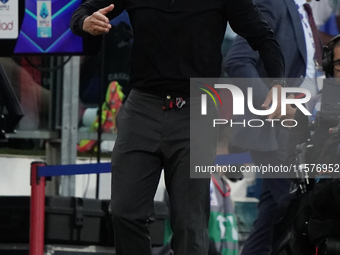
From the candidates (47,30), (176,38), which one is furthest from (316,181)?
(47,30)

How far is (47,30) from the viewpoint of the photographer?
4832 mm

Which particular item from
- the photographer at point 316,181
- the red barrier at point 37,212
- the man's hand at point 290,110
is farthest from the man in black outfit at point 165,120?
the red barrier at point 37,212

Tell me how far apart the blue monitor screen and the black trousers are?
1567 millimetres

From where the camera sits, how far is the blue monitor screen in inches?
189

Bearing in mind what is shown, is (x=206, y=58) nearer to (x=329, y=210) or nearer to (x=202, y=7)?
(x=202, y=7)

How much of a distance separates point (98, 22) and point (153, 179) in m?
0.69

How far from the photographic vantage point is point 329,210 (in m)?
3.80

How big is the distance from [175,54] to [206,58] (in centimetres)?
13

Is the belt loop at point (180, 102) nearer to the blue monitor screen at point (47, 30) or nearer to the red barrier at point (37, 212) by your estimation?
the red barrier at point (37, 212)

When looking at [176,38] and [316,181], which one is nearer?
[176,38]

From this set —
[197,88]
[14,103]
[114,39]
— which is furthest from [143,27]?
[114,39]

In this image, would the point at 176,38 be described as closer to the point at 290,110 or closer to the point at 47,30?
the point at 290,110

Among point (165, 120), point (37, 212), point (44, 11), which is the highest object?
point (44, 11)

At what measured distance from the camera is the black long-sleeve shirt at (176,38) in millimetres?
3314
